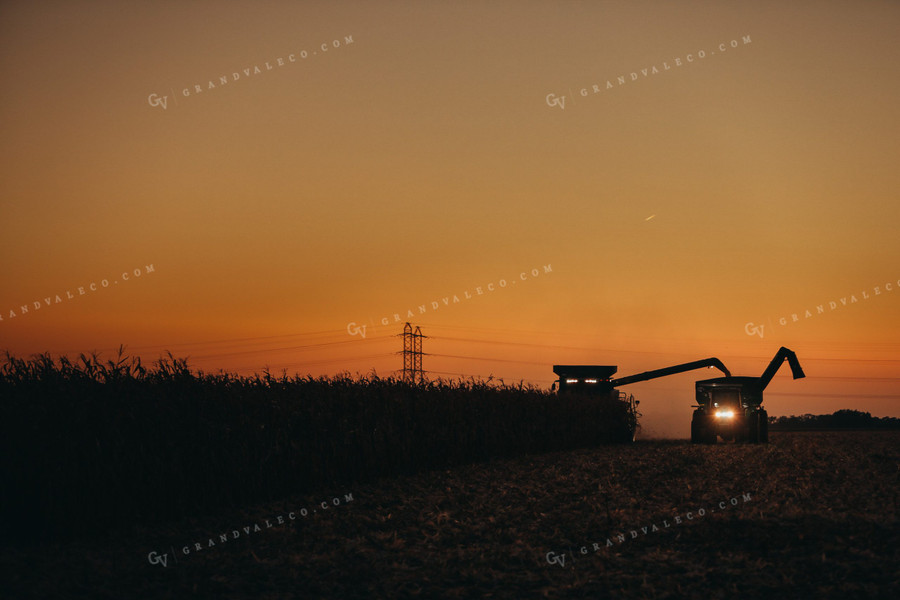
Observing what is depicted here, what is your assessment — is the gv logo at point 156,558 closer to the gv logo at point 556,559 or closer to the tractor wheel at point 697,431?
the gv logo at point 556,559

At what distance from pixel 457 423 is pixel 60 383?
10.2 metres

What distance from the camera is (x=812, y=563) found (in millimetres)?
10070

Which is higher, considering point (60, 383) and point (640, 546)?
point (60, 383)

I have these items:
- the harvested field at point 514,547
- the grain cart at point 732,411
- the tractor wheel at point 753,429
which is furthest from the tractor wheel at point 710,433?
the harvested field at point 514,547

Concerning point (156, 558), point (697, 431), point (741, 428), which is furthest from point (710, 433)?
point (156, 558)

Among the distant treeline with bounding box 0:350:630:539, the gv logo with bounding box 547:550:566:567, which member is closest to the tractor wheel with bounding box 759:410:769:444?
the distant treeline with bounding box 0:350:630:539

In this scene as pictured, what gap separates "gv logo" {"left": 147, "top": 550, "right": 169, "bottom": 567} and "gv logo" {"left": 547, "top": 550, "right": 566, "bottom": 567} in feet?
17.1

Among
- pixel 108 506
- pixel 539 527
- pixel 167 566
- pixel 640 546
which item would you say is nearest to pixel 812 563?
pixel 640 546

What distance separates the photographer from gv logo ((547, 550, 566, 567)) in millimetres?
10484

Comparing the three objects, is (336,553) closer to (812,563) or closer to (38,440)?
(38,440)

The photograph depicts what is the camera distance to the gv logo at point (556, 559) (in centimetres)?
1048

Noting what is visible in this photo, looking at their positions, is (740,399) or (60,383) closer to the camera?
(60,383)

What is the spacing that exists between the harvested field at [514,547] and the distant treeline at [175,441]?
21.4 inches

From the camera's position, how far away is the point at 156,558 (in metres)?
11.1
